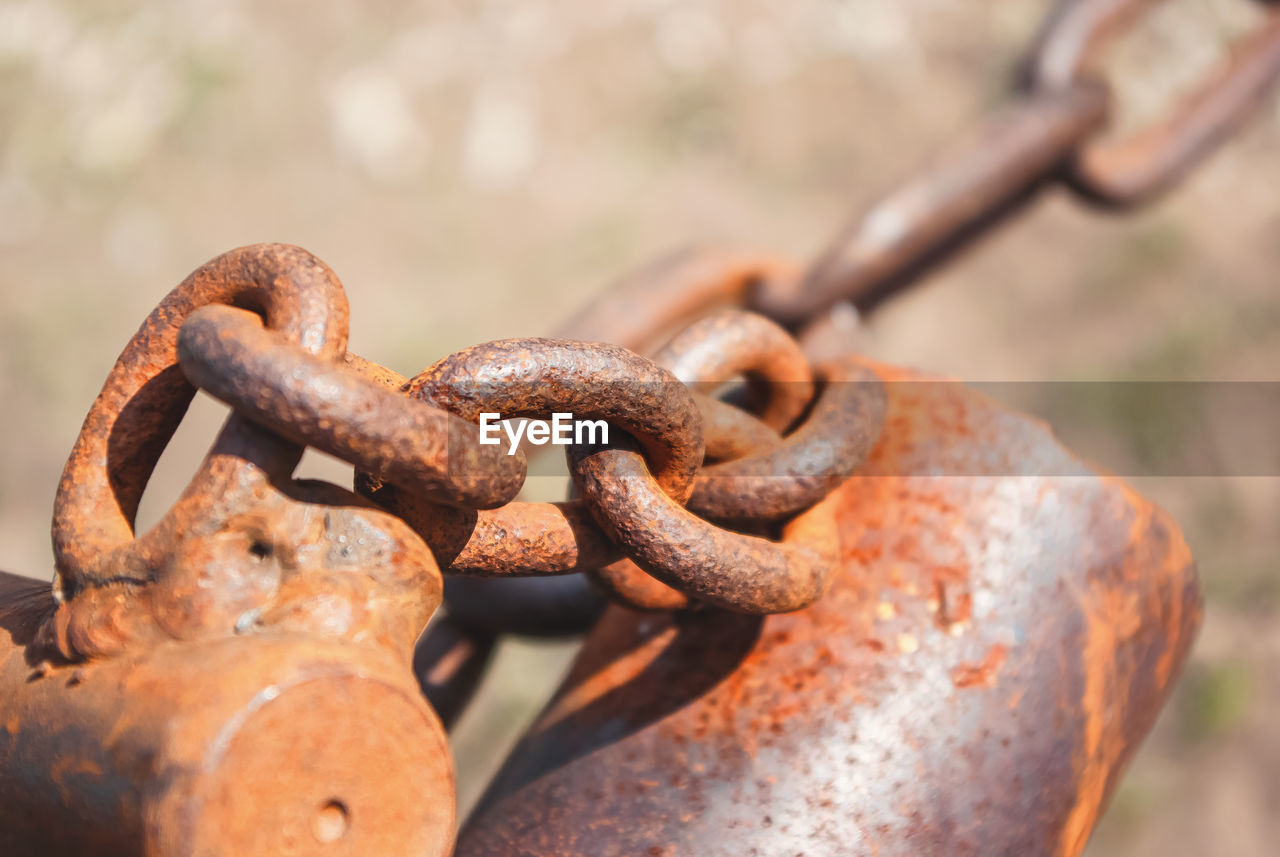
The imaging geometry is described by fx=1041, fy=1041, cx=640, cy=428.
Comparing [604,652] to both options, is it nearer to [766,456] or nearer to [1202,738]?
[766,456]

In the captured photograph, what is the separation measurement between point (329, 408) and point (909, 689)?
20.3 inches

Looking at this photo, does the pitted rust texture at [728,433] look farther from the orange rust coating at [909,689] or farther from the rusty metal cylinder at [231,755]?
the rusty metal cylinder at [231,755]

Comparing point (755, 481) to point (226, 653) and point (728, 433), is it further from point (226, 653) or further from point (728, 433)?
point (226, 653)

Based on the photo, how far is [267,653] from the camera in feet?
1.79

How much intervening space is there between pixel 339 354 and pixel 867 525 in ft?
1.60

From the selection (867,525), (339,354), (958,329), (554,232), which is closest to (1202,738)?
(958,329)

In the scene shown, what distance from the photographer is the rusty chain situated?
21.8 inches

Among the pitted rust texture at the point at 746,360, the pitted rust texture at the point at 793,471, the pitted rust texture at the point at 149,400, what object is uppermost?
the pitted rust texture at the point at 149,400

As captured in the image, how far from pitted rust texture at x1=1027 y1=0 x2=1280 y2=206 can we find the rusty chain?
4.07ft

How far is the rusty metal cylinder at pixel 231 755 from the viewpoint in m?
0.52

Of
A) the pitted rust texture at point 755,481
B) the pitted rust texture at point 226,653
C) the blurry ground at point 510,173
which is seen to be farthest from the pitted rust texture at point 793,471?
the blurry ground at point 510,173

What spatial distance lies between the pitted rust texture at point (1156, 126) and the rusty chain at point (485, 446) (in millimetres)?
1241

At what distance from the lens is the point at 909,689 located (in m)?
0.82

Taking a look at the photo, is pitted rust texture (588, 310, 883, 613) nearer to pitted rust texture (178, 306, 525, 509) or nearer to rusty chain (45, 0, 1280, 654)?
rusty chain (45, 0, 1280, 654)
